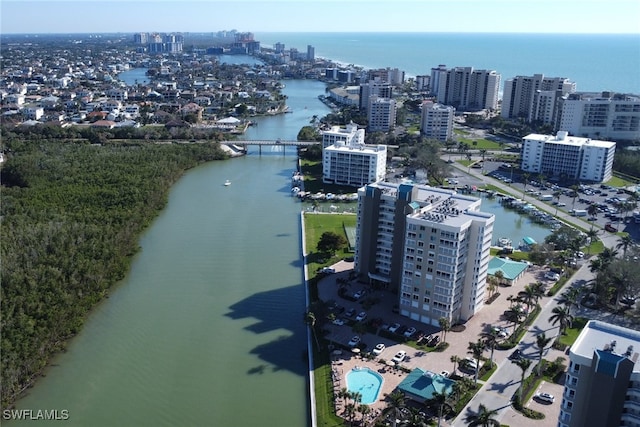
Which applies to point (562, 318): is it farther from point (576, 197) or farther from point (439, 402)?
point (576, 197)

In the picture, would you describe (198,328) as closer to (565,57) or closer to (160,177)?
(160,177)

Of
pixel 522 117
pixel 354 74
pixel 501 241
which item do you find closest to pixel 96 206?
pixel 501 241

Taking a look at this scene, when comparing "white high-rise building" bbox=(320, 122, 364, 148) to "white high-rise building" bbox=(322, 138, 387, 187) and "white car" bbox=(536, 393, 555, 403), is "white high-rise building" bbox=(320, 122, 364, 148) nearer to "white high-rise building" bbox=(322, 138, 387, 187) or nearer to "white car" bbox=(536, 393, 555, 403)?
"white high-rise building" bbox=(322, 138, 387, 187)

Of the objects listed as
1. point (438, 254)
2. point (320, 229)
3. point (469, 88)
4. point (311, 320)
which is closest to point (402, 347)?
point (311, 320)

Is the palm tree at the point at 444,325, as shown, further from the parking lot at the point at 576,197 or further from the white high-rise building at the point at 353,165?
the white high-rise building at the point at 353,165

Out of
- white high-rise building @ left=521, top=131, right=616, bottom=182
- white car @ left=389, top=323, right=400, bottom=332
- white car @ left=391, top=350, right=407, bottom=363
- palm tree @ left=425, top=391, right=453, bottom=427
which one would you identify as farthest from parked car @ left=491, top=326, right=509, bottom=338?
white high-rise building @ left=521, top=131, right=616, bottom=182
